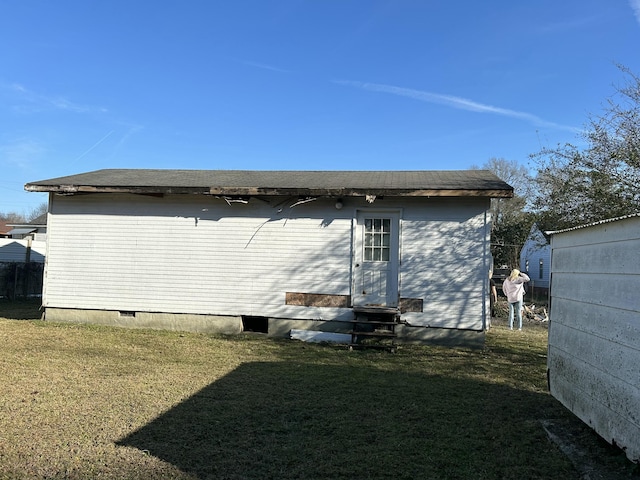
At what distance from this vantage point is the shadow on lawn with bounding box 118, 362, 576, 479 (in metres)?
3.53

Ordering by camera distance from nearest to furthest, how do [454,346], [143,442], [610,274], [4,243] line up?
[610,274]
[143,442]
[454,346]
[4,243]

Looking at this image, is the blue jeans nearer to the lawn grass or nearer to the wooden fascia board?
the lawn grass

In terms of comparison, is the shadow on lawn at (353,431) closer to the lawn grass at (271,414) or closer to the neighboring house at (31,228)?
the lawn grass at (271,414)

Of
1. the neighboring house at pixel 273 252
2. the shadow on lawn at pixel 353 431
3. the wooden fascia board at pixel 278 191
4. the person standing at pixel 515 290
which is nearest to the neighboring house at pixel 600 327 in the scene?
the shadow on lawn at pixel 353 431

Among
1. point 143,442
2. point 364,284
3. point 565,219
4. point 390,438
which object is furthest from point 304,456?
point 565,219

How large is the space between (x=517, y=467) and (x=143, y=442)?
2909mm

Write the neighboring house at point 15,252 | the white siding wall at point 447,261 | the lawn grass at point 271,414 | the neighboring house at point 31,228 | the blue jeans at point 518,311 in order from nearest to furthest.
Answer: the lawn grass at point 271,414 → the white siding wall at point 447,261 → the blue jeans at point 518,311 → the neighboring house at point 15,252 → the neighboring house at point 31,228

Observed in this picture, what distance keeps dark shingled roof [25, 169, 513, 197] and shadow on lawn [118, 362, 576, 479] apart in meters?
3.54

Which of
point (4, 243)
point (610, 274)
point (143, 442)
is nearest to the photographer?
point (610, 274)

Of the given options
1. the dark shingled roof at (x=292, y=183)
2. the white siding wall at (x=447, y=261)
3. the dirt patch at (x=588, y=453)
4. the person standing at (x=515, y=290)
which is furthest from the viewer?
the person standing at (x=515, y=290)

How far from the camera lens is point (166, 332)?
9.23 meters

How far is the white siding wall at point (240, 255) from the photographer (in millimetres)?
8656

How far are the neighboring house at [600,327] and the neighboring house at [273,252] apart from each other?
12.5 feet

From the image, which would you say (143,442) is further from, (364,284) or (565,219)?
(565,219)
